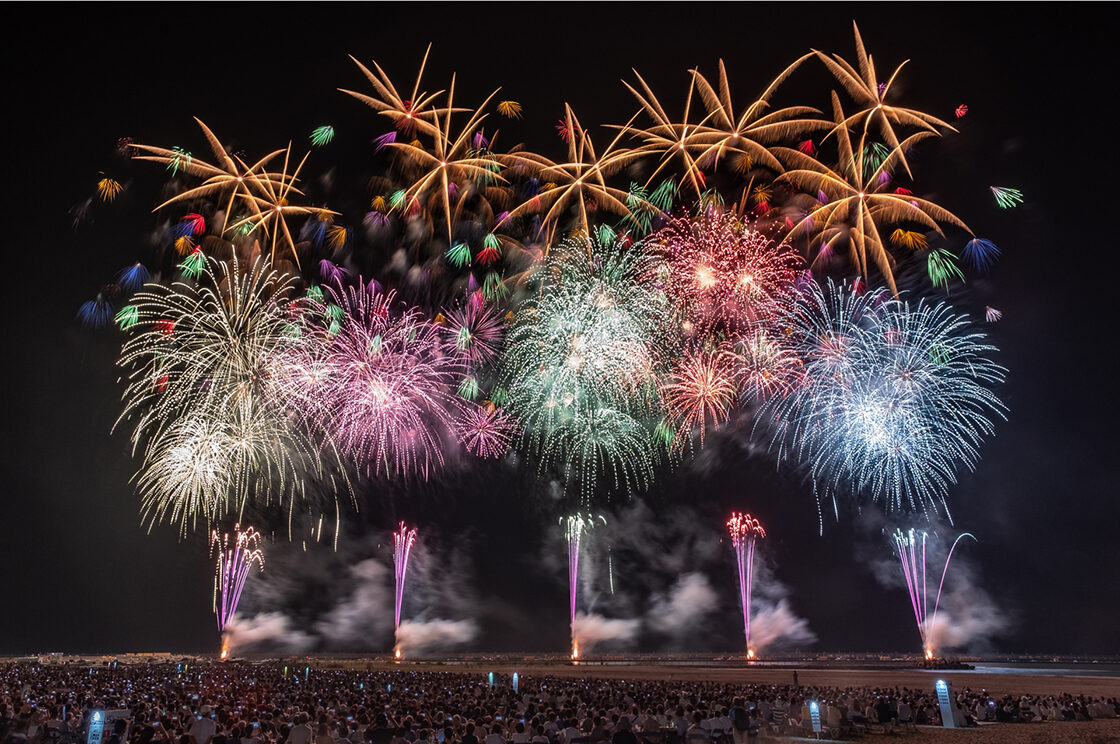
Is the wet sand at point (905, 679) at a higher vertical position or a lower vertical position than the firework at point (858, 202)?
lower

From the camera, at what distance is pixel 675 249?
29.1 m

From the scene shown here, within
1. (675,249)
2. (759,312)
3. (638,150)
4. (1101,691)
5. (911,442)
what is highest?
(638,150)

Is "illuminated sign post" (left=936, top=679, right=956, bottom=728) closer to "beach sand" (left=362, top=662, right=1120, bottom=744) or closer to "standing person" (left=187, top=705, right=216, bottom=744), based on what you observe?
"beach sand" (left=362, top=662, right=1120, bottom=744)

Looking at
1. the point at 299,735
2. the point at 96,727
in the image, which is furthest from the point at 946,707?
the point at 96,727

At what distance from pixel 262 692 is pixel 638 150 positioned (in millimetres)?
23923

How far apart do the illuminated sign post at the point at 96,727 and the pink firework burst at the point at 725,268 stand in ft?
71.7

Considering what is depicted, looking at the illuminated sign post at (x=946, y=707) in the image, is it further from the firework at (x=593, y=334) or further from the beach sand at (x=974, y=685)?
the firework at (x=593, y=334)

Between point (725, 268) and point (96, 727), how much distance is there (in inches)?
916

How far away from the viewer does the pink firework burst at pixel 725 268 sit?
2852 centimetres

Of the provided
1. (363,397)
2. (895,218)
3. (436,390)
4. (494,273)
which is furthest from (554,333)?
(895,218)

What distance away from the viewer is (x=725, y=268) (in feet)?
95.6

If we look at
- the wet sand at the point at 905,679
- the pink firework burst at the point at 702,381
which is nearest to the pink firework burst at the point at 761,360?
the pink firework burst at the point at 702,381

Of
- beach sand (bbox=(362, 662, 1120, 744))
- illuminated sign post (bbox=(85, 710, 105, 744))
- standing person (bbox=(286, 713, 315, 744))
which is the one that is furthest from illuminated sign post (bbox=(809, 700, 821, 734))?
illuminated sign post (bbox=(85, 710, 105, 744))

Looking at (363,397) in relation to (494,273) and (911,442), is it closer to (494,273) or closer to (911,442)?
(494,273)
